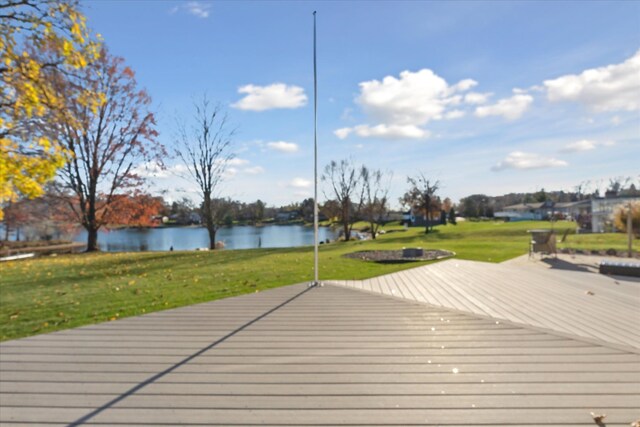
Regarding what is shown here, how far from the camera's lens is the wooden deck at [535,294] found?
4977 millimetres

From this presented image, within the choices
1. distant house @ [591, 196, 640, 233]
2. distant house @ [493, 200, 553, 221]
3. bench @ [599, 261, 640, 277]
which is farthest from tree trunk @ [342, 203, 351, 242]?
distant house @ [493, 200, 553, 221]

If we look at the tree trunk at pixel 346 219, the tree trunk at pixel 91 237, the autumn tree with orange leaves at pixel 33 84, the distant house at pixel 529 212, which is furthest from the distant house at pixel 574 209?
the autumn tree with orange leaves at pixel 33 84

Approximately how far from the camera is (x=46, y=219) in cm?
2183

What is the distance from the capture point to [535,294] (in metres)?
6.87

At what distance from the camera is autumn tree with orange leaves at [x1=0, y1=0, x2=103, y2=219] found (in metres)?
5.50

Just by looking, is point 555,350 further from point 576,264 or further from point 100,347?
point 576,264

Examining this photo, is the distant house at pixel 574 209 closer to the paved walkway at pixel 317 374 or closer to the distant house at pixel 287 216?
the distant house at pixel 287 216

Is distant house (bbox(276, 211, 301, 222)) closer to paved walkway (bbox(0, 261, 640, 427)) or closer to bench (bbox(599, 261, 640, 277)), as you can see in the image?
bench (bbox(599, 261, 640, 277))

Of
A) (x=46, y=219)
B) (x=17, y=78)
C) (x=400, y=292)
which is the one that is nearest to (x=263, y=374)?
(x=400, y=292)

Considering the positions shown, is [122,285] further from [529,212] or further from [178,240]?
[529,212]

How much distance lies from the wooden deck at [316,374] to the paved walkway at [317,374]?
0.5 inches

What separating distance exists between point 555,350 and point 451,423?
2029 mm

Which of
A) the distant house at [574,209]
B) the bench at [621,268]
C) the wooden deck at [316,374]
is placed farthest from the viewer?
the distant house at [574,209]

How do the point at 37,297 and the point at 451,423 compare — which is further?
the point at 37,297
